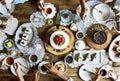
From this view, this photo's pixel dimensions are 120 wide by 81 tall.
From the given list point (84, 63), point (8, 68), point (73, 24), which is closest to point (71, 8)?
point (73, 24)

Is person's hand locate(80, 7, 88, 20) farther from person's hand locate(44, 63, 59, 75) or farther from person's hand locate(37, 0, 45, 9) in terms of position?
person's hand locate(44, 63, 59, 75)

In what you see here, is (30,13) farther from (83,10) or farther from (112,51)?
(112,51)

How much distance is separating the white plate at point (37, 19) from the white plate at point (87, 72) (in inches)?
14.2

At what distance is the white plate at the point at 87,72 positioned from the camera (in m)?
2.24

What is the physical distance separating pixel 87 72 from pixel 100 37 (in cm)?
22

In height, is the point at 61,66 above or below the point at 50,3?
below

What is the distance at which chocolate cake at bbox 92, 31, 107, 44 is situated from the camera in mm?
2211

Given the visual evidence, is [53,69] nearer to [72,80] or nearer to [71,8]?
[72,80]

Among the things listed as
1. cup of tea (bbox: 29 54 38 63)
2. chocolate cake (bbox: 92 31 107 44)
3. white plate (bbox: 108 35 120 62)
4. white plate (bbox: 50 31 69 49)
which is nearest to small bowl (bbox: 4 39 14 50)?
cup of tea (bbox: 29 54 38 63)

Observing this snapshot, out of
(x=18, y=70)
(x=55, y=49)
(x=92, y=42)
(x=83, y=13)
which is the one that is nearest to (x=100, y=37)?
(x=92, y=42)

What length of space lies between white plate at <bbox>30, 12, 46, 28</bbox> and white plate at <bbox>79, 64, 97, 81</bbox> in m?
0.36

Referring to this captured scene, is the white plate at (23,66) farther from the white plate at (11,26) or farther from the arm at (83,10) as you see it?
the arm at (83,10)

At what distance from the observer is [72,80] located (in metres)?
2.22

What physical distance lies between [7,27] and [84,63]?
0.50 meters
